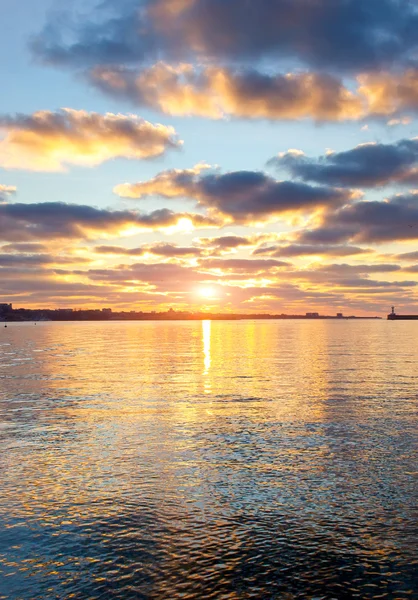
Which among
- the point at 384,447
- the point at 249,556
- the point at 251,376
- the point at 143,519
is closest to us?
the point at 249,556

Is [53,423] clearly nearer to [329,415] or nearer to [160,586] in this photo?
[329,415]

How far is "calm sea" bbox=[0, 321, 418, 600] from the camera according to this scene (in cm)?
1452

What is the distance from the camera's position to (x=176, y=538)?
669 inches

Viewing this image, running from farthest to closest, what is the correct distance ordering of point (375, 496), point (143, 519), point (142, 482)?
point (142, 482)
point (375, 496)
point (143, 519)

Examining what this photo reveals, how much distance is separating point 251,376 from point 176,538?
46457 mm

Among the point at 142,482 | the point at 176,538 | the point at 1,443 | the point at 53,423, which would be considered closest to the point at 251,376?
the point at 53,423

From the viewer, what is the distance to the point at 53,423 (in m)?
34.8

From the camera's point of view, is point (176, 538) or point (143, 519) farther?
point (143, 519)

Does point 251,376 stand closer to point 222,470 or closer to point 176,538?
point 222,470

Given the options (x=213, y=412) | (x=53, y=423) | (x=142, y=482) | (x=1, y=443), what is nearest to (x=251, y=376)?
(x=213, y=412)

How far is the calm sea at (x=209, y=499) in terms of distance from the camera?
1452cm

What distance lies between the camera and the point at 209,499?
2038 centimetres

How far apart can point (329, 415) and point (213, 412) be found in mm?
8145

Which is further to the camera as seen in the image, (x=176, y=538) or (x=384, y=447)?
(x=384, y=447)
